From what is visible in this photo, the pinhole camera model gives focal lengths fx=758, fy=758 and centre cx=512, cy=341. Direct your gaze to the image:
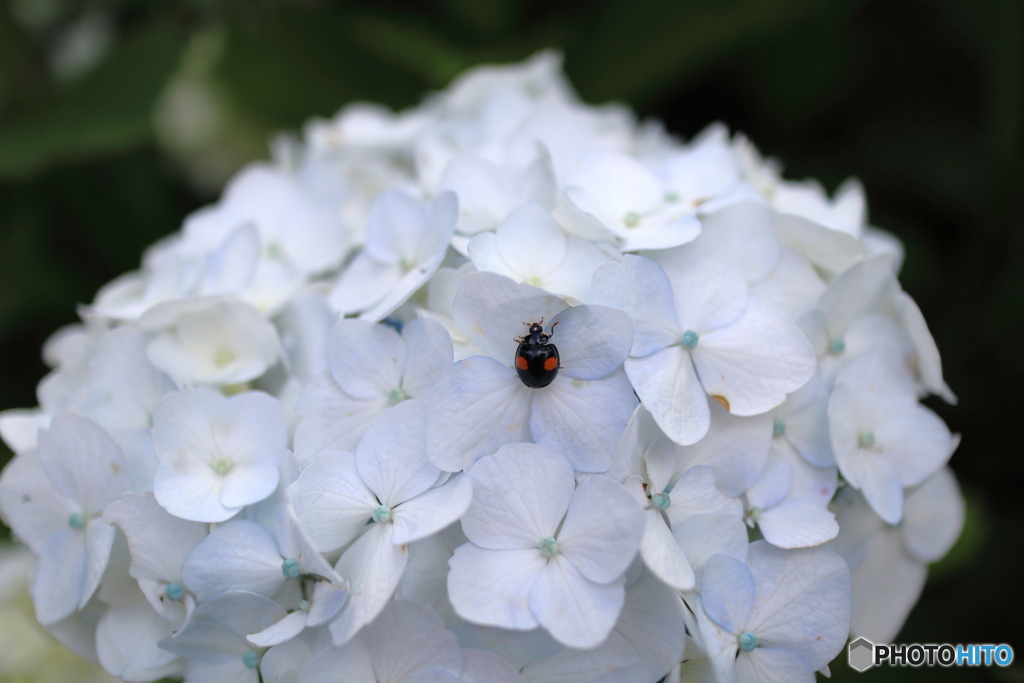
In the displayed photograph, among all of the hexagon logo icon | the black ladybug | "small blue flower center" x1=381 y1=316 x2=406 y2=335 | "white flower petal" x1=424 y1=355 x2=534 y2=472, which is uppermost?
the black ladybug

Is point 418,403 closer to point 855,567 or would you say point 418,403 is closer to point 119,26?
point 855,567

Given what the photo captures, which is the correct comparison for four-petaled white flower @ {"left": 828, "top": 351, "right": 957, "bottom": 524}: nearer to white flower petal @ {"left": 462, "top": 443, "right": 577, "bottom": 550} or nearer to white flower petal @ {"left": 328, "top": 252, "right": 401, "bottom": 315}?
white flower petal @ {"left": 462, "top": 443, "right": 577, "bottom": 550}

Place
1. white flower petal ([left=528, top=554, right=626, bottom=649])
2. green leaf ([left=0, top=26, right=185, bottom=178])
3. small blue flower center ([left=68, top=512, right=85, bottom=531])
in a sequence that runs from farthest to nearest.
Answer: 1. green leaf ([left=0, top=26, right=185, bottom=178])
2. small blue flower center ([left=68, top=512, right=85, bottom=531])
3. white flower petal ([left=528, top=554, right=626, bottom=649])

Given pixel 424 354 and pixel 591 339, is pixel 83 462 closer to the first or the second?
pixel 424 354

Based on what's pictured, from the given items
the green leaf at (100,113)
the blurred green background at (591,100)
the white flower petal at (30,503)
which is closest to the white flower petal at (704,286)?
the white flower petal at (30,503)

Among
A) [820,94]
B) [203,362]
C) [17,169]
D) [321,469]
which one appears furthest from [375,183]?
[820,94]

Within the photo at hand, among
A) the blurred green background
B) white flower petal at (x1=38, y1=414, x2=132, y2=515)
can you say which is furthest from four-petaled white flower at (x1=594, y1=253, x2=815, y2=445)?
the blurred green background
